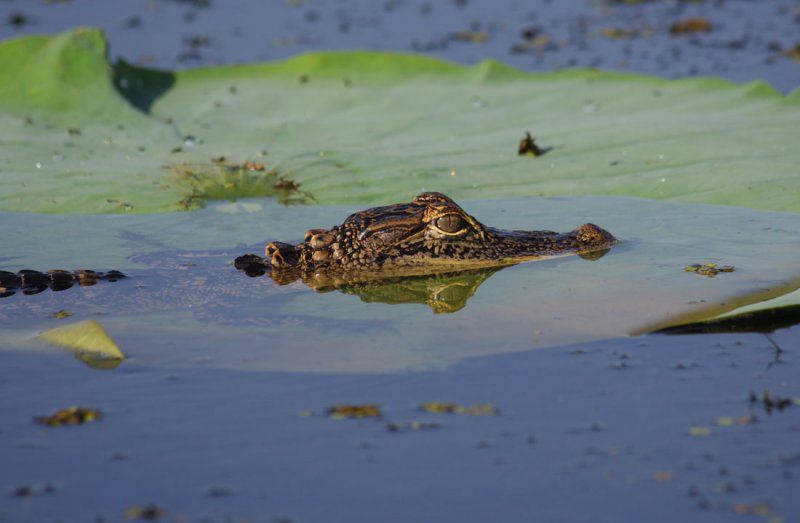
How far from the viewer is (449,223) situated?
27.8ft

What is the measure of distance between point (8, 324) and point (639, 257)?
13.6 feet

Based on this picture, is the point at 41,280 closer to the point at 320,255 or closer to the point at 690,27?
the point at 320,255

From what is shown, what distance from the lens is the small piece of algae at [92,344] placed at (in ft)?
21.4

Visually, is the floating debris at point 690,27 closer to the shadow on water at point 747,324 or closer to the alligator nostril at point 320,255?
the alligator nostril at point 320,255

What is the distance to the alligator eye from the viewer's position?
333 inches

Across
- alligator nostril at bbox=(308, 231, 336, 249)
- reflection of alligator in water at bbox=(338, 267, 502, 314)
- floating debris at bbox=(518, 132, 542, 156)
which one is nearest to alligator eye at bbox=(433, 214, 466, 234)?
reflection of alligator in water at bbox=(338, 267, 502, 314)

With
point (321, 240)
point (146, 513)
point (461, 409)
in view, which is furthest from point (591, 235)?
point (146, 513)

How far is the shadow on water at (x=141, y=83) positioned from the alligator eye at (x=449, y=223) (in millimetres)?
5207

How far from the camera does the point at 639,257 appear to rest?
8.23m

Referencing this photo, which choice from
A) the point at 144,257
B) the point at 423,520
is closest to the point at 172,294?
the point at 144,257

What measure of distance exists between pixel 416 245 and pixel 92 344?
2696 millimetres

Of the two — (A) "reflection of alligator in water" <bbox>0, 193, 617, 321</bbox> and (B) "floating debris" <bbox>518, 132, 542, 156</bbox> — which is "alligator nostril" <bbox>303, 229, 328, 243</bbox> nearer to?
(A) "reflection of alligator in water" <bbox>0, 193, 617, 321</bbox>

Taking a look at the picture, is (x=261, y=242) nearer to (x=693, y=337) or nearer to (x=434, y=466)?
→ (x=693, y=337)

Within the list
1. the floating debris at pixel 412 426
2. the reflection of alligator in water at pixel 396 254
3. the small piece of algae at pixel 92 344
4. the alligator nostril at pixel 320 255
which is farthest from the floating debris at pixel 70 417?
the alligator nostril at pixel 320 255
